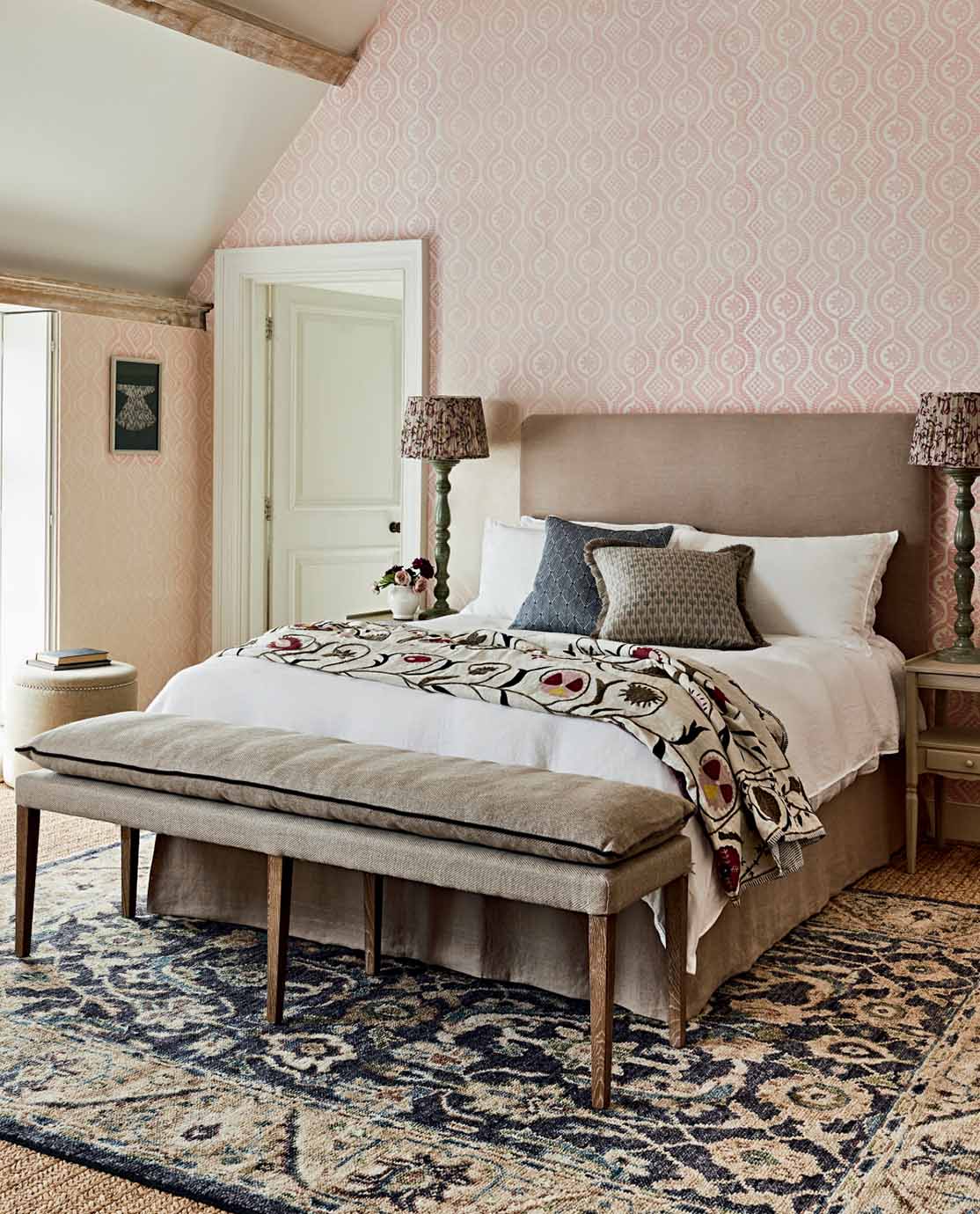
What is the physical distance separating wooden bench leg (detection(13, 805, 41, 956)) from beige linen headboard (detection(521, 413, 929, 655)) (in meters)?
2.55

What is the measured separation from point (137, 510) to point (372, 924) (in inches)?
119

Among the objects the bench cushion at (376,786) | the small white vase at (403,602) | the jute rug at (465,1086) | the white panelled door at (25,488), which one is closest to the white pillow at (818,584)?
the jute rug at (465,1086)

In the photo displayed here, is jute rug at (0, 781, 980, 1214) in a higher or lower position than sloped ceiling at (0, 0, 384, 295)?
lower

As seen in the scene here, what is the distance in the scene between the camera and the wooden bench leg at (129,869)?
3609mm

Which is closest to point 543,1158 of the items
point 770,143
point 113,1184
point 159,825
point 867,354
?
point 113,1184

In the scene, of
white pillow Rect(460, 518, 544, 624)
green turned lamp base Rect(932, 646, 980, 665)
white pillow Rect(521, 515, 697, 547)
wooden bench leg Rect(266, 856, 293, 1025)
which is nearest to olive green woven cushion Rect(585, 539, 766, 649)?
white pillow Rect(521, 515, 697, 547)

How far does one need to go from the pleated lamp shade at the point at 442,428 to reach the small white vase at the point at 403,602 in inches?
19.9

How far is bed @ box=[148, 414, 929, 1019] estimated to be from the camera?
123 inches

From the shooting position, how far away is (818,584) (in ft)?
14.6

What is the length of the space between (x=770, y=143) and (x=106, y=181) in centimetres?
250

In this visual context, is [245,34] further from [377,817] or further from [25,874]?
[377,817]

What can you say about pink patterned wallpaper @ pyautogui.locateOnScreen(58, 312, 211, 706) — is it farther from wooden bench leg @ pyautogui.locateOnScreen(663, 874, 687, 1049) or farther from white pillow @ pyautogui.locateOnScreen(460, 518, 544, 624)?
wooden bench leg @ pyautogui.locateOnScreen(663, 874, 687, 1049)

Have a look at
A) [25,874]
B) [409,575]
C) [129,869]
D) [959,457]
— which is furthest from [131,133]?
[959,457]

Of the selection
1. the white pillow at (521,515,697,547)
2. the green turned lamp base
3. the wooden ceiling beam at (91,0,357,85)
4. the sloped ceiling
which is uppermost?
the wooden ceiling beam at (91,0,357,85)
